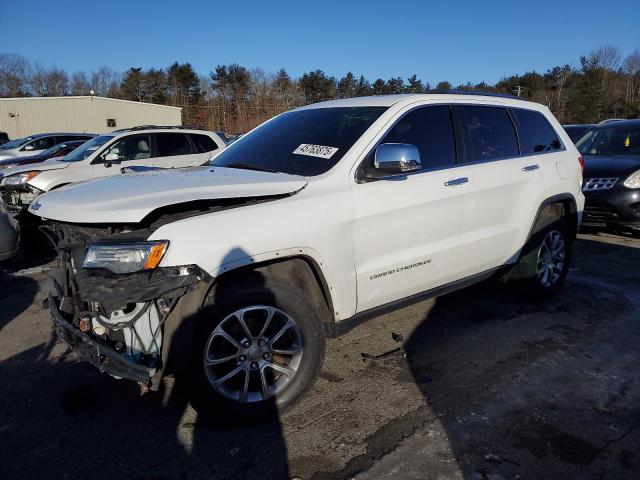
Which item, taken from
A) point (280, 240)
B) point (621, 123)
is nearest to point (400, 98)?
point (280, 240)

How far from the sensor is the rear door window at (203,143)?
9.59m

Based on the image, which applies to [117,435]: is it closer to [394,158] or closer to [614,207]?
[394,158]

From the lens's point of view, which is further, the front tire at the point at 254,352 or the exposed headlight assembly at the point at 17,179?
the exposed headlight assembly at the point at 17,179

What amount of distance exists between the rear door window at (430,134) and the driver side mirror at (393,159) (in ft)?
1.20

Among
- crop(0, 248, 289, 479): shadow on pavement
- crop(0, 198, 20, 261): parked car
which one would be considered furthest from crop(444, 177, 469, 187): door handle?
crop(0, 198, 20, 261): parked car

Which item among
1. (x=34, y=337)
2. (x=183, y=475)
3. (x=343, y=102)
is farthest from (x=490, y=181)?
(x=34, y=337)

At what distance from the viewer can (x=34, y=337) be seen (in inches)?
166

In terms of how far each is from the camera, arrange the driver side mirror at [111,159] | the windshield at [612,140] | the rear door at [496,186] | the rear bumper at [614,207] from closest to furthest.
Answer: the rear door at [496,186] → the rear bumper at [614,207] → the windshield at [612,140] → the driver side mirror at [111,159]

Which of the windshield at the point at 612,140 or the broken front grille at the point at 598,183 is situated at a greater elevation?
the windshield at the point at 612,140

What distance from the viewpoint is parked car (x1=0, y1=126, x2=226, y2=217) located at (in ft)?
26.7

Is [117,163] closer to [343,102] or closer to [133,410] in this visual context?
[343,102]

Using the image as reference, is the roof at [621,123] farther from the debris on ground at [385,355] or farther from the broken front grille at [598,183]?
the debris on ground at [385,355]

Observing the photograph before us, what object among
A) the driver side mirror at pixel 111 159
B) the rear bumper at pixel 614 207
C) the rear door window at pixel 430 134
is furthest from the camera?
the driver side mirror at pixel 111 159

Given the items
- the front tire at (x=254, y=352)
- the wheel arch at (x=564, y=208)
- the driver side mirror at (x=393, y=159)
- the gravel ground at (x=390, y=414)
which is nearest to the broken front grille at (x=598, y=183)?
the wheel arch at (x=564, y=208)
